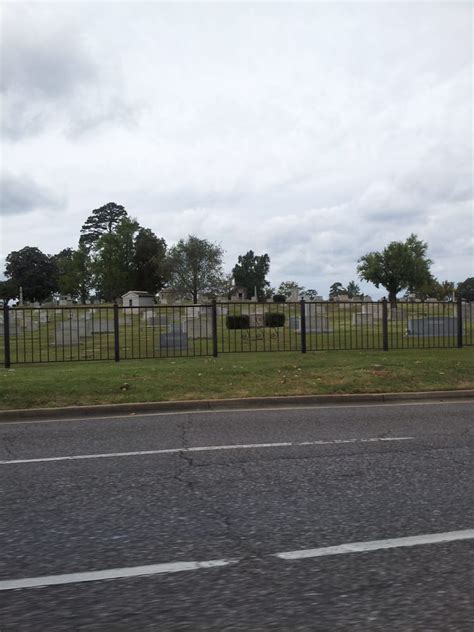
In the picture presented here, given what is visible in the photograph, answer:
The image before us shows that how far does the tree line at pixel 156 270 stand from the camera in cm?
6900

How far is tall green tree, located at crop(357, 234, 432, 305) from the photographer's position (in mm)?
67625

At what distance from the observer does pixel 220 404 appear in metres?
10.1

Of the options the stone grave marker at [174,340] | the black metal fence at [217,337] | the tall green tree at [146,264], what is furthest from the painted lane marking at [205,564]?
the tall green tree at [146,264]

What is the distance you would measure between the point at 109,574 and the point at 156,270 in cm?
8623

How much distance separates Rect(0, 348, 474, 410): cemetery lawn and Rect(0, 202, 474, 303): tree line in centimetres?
1523

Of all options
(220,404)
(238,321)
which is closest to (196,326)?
(238,321)

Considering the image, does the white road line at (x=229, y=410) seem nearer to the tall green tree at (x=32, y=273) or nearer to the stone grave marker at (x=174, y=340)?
the stone grave marker at (x=174, y=340)

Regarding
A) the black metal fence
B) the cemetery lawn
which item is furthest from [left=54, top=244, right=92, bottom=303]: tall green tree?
the cemetery lawn

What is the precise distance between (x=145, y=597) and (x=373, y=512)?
1.97 metres

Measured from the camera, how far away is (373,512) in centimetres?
431

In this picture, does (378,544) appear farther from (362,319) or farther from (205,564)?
(362,319)

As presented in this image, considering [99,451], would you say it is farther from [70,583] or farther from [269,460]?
[70,583]

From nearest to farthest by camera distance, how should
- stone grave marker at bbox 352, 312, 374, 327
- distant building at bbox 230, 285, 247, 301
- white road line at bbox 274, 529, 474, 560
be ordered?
1. white road line at bbox 274, 529, 474, 560
2. stone grave marker at bbox 352, 312, 374, 327
3. distant building at bbox 230, 285, 247, 301

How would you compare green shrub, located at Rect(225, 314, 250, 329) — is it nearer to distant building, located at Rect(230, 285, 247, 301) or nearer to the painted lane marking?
the painted lane marking
